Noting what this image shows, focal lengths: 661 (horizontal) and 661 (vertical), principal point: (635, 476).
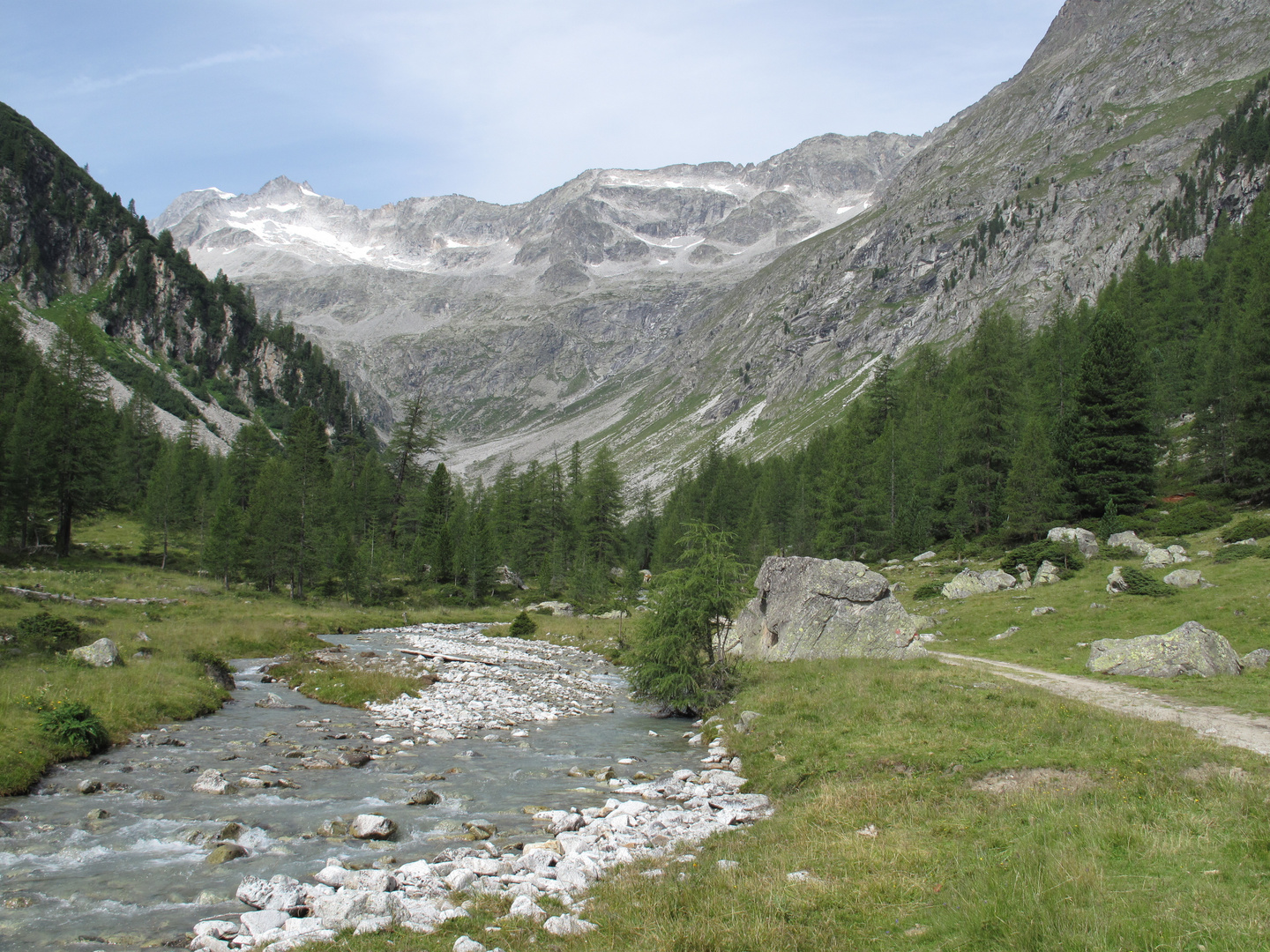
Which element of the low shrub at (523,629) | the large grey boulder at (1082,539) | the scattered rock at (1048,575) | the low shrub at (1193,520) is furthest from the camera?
the low shrub at (523,629)

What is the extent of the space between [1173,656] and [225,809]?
2658cm

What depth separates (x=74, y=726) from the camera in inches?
637

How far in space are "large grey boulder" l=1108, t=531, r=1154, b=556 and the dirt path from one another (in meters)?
19.2

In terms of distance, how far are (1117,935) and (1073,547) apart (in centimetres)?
3985

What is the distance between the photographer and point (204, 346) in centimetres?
16762

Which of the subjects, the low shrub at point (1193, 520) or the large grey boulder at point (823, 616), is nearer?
the large grey boulder at point (823, 616)

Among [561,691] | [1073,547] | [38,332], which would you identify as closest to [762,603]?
[561,691]

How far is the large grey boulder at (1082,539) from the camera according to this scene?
39.9 m

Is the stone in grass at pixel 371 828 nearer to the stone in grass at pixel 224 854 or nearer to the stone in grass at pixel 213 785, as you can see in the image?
the stone in grass at pixel 224 854

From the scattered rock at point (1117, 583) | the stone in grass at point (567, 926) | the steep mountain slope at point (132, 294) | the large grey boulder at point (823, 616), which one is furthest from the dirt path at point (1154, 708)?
the steep mountain slope at point (132, 294)

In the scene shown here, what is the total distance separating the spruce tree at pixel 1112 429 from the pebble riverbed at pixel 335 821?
3956 centimetres

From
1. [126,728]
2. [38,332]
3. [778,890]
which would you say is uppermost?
[38,332]

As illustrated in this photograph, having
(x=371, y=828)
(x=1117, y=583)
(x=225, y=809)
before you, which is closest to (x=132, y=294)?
(x=225, y=809)

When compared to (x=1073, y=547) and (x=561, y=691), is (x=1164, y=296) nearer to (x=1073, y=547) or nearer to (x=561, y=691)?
(x=1073, y=547)
